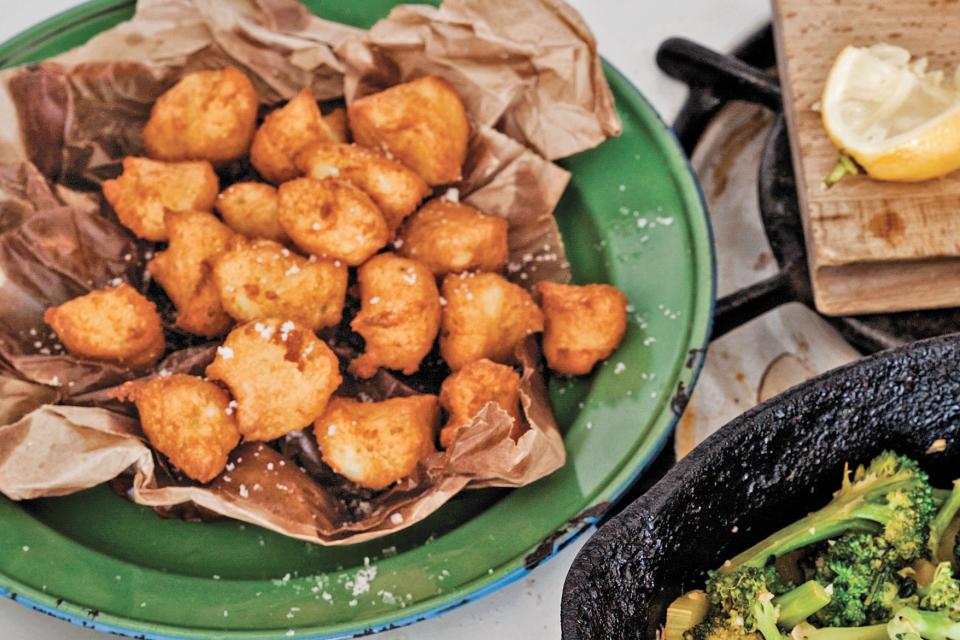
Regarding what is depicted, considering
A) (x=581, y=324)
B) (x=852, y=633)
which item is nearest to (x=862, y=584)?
(x=852, y=633)

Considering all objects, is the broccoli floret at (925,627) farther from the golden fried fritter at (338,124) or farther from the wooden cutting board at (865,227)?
the golden fried fritter at (338,124)

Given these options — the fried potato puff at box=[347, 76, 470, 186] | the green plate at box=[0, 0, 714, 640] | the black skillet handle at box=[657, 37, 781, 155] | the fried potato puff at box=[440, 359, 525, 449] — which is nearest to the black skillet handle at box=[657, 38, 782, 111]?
the black skillet handle at box=[657, 37, 781, 155]

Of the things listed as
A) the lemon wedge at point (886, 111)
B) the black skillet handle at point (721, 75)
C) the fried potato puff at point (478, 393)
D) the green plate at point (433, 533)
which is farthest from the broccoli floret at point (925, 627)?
the black skillet handle at point (721, 75)

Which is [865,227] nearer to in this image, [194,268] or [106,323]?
[194,268]

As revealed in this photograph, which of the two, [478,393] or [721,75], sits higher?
[721,75]

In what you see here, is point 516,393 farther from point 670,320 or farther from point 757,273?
point 757,273

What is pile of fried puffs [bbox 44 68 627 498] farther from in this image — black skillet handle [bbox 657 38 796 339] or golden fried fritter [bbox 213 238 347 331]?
black skillet handle [bbox 657 38 796 339]

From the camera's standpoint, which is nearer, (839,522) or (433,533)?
(839,522)
